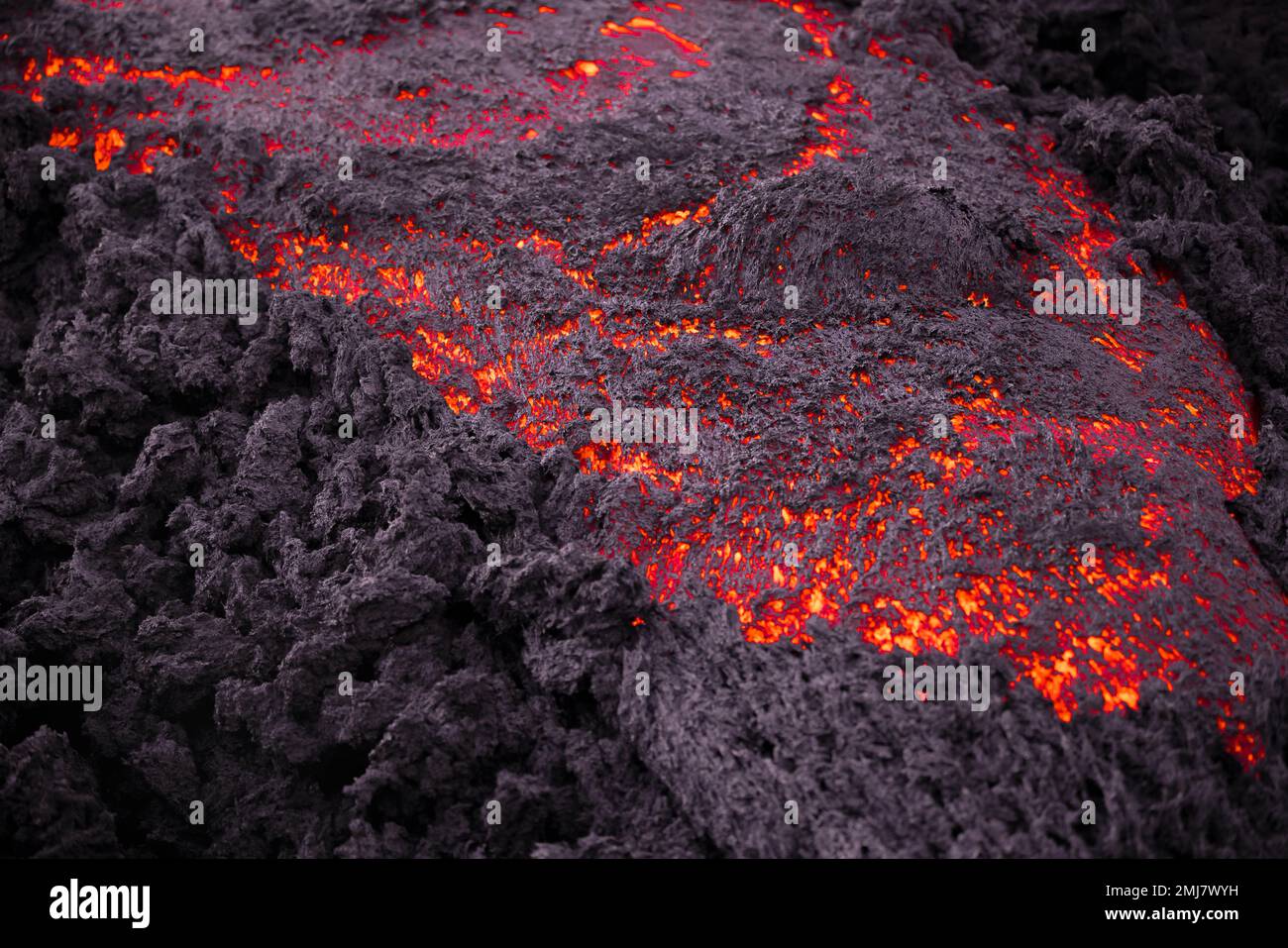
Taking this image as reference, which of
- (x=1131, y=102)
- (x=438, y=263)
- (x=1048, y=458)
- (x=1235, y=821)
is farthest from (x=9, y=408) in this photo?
(x=1131, y=102)

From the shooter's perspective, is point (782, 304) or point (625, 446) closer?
point (625, 446)

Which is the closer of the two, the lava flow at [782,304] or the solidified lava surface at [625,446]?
the solidified lava surface at [625,446]

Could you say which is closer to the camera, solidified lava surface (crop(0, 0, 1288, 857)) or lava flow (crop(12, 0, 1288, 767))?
solidified lava surface (crop(0, 0, 1288, 857))

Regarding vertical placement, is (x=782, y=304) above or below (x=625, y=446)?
above

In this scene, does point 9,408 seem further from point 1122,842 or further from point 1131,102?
point 1131,102
